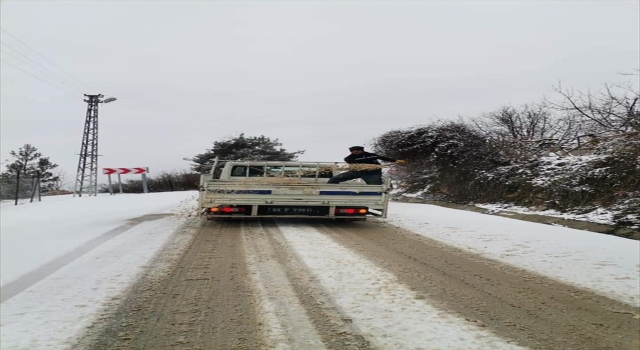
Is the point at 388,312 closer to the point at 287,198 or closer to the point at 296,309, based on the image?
the point at 296,309

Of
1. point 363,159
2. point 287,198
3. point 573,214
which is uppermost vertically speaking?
point 363,159

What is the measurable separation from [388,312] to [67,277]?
384 cm

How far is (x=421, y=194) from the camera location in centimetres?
2031

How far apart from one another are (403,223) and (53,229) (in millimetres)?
7587

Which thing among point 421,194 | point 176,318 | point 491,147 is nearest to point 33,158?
point 421,194

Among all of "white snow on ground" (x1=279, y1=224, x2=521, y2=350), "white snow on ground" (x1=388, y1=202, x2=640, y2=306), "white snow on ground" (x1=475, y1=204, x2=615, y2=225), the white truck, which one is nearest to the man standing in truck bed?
the white truck

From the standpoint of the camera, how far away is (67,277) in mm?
5562

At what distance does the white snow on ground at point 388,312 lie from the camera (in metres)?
3.62

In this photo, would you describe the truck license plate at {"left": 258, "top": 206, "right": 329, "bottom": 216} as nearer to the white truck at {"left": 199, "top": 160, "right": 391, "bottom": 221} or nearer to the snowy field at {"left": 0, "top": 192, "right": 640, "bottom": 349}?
the white truck at {"left": 199, "top": 160, "right": 391, "bottom": 221}

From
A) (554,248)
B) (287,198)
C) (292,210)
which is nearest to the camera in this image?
(554,248)

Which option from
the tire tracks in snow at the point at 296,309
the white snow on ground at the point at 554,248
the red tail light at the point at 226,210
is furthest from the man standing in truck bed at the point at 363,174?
the tire tracks in snow at the point at 296,309

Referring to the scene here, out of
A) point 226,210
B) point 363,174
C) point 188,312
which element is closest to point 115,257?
point 188,312

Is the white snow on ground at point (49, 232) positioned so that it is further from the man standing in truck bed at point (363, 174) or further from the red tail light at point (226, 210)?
the man standing in truck bed at point (363, 174)

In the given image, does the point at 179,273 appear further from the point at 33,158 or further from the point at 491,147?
the point at 33,158
